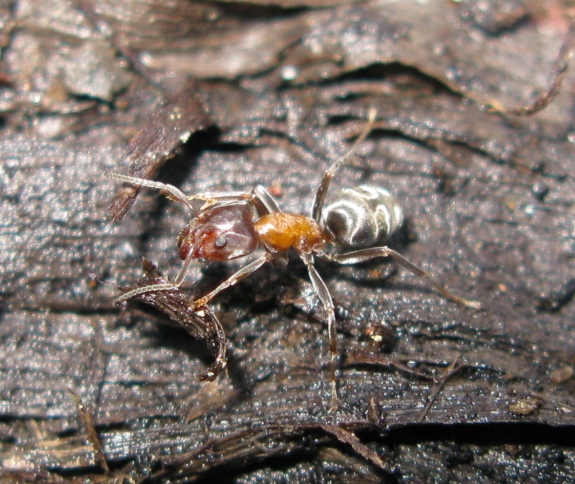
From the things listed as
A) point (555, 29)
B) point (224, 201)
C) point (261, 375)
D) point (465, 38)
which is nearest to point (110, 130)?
point (224, 201)

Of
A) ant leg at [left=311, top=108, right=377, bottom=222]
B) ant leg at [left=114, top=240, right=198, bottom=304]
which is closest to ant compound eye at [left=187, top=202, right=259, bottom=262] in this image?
ant leg at [left=114, top=240, right=198, bottom=304]

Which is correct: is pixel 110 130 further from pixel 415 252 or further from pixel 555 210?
pixel 555 210

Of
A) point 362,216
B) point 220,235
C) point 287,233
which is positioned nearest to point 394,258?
point 362,216

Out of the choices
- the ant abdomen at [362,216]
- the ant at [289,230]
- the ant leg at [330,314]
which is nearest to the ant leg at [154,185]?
the ant at [289,230]

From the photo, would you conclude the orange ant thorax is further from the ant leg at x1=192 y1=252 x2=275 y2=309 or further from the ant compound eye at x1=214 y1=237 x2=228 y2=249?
the ant compound eye at x1=214 y1=237 x2=228 y2=249

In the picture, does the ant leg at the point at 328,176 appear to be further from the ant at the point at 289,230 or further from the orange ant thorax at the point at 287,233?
the orange ant thorax at the point at 287,233

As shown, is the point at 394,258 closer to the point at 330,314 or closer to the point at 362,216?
the point at 362,216

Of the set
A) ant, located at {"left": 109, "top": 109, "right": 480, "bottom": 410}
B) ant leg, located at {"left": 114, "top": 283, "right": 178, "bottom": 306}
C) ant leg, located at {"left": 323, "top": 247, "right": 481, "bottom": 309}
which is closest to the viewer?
ant leg, located at {"left": 114, "top": 283, "right": 178, "bottom": 306}
